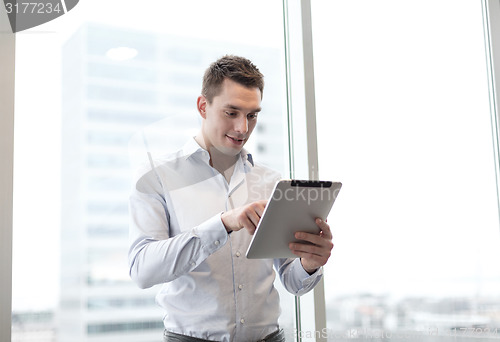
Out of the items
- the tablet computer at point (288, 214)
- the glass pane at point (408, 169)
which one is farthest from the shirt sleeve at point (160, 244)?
the glass pane at point (408, 169)

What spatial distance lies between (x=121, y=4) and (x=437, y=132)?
1.66 meters

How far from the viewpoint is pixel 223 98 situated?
1.75 metres

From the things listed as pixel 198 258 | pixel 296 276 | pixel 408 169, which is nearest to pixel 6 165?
pixel 198 258

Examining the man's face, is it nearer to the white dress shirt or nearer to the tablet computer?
the white dress shirt

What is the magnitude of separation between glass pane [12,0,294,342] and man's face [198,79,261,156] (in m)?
0.31

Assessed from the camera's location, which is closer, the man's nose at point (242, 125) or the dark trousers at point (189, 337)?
the dark trousers at point (189, 337)

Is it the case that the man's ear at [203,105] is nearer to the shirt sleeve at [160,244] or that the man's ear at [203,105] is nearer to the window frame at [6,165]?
the shirt sleeve at [160,244]

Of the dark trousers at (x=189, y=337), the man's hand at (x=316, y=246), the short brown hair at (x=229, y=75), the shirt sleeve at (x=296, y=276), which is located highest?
the short brown hair at (x=229, y=75)

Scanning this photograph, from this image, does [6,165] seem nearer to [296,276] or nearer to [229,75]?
[229,75]

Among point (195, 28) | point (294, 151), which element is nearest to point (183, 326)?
point (294, 151)

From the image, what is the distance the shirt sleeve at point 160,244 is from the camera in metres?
1.49

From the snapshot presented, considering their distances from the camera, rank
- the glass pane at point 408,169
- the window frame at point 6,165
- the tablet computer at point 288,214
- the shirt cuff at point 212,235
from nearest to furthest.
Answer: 1. the tablet computer at point 288,214
2. the shirt cuff at point 212,235
3. the window frame at point 6,165
4. the glass pane at point 408,169

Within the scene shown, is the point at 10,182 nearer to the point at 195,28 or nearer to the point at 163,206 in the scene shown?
the point at 163,206

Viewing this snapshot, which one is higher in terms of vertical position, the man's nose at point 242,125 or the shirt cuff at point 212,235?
the man's nose at point 242,125
